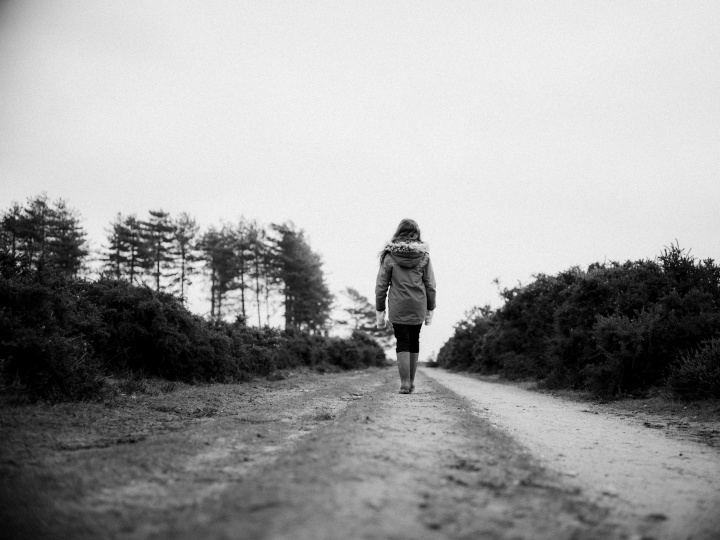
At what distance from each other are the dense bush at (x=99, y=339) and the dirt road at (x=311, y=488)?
1795 mm

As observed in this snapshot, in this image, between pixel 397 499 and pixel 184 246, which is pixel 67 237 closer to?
pixel 184 246

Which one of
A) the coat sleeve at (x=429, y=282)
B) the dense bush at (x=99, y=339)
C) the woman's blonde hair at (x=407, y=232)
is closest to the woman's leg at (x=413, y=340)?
the coat sleeve at (x=429, y=282)

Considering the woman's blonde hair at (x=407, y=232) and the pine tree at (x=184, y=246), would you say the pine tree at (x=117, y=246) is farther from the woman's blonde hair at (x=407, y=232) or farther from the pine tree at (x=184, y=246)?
the woman's blonde hair at (x=407, y=232)

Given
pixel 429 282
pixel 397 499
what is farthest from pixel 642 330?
pixel 397 499

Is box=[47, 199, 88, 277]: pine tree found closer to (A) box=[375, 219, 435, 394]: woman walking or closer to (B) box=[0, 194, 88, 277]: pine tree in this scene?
(B) box=[0, 194, 88, 277]: pine tree

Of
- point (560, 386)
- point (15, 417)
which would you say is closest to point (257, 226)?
point (560, 386)

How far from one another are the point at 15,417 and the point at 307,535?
11.8 ft

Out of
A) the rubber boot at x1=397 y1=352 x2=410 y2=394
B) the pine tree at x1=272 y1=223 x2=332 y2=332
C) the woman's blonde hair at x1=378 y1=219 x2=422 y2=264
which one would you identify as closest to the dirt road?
the rubber boot at x1=397 y1=352 x2=410 y2=394

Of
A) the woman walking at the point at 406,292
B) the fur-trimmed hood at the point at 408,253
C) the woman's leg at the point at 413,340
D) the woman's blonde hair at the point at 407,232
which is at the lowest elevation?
the woman's leg at the point at 413,340

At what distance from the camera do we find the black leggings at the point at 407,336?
6.32 m

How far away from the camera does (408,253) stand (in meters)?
6.39

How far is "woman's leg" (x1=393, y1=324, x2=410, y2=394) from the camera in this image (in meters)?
6.31

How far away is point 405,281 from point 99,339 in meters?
5.19

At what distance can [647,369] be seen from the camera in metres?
7.58
